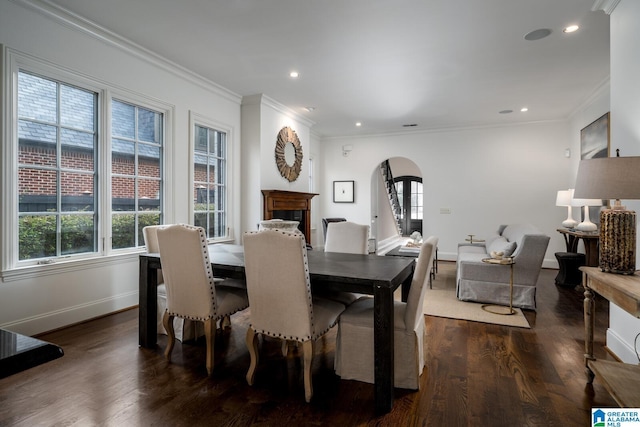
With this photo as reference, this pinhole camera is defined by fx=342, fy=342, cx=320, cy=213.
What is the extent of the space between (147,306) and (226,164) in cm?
291

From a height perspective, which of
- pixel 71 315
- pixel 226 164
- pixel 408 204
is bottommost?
pixel 71 315

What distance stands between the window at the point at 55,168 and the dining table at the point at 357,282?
1.08 meters

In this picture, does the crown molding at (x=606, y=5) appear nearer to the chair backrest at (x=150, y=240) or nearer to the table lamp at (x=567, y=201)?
the table lamp at (x=567, y=201)

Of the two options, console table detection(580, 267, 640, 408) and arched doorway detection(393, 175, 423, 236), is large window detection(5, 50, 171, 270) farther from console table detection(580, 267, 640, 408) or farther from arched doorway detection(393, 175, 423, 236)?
arched doorway detection(393, 175, 423, 236)

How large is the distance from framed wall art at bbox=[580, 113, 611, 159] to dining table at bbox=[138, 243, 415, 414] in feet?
12.8

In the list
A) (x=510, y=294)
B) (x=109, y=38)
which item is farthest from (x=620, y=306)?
(x=109, y=38)

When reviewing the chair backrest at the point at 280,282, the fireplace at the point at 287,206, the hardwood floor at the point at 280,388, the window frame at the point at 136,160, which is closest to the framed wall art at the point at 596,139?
the hardwood floor at the point at 280,388

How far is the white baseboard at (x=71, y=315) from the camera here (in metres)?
2.85

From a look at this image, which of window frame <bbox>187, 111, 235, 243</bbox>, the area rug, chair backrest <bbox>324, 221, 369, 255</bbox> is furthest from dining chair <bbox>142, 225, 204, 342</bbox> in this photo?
the area rug

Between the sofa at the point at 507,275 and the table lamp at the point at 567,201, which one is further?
the table lamp at the point at 567,201

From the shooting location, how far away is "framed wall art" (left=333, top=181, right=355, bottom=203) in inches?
313

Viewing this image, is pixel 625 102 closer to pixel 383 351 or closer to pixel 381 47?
pixel 381 47

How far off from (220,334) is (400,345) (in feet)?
5.53

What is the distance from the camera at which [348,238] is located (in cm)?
329
